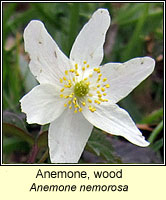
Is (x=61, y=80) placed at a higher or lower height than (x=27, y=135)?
higher

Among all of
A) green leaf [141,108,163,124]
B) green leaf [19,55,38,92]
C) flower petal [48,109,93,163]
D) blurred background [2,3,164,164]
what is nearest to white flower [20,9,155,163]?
flower petal [48,109,93,163]

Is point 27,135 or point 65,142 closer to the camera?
point 65,142

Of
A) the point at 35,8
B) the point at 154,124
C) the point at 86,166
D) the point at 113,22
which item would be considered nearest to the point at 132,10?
the point at 113,22

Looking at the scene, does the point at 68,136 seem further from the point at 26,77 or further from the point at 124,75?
the point at 26,77

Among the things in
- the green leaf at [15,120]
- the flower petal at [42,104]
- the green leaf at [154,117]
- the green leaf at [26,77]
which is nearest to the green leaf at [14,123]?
the green leaf at [15,120]

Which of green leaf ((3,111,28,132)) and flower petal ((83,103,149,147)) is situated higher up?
flower petal ((83,103,149,147))

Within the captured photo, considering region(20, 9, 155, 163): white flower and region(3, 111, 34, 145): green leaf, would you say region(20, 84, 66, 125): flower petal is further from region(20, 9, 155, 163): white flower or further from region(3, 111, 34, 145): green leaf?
region(3, 111, 34, 145): green leaf

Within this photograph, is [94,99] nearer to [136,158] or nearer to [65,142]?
[65,142]
